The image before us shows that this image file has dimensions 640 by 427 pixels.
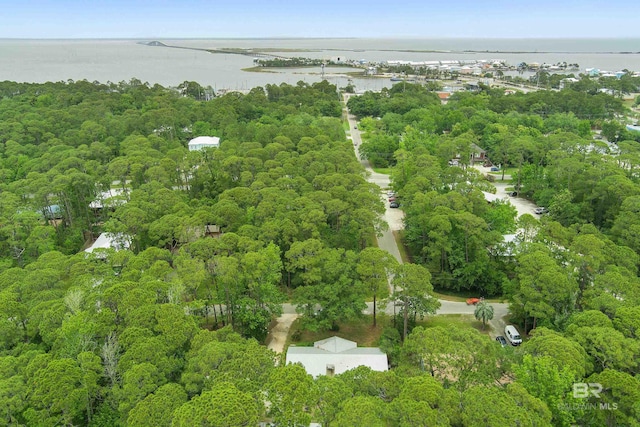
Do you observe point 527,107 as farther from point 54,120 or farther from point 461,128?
point 54,120

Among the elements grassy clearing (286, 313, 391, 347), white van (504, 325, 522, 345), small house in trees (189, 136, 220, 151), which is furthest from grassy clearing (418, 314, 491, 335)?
small house in trees (189, 136, 220, 151)

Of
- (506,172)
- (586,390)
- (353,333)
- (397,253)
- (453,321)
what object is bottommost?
(353,333)

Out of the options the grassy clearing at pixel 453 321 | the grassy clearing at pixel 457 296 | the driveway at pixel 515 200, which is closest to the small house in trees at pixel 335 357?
the grassy clearing at pixel 453 321

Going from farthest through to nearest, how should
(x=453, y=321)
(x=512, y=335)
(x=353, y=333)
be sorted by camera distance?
(x=453, y=321), (x=353, y=333), (x=512, y=335)

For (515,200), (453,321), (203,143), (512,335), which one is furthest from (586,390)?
(203,143)

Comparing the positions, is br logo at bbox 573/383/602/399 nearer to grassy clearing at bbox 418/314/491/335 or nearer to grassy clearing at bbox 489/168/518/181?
grassy clearing at bbox 418/314/491/335

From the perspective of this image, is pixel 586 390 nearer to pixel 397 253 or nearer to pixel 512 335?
pixel 512 335
